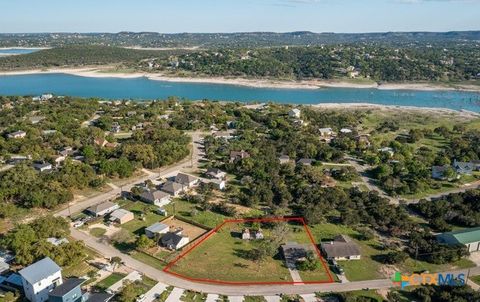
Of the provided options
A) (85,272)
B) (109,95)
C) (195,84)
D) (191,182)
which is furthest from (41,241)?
(195,84)

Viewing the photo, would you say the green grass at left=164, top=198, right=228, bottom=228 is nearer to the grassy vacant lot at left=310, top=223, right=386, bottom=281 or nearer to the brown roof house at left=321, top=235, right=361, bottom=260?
the grassy vacant lot at left=310, top=223, right=386, bottom=281

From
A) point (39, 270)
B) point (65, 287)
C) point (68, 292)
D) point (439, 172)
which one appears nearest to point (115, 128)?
point (39, 270)

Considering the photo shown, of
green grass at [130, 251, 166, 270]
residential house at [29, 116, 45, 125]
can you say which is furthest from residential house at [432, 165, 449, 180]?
residential house at [29, 116, 45, 125]

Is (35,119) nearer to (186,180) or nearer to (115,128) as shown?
(115,128)

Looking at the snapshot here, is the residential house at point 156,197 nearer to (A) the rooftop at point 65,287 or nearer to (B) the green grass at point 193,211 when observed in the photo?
(B) the green grass at point 193,211

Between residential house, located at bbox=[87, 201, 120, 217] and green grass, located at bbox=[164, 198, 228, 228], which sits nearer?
green grass, located at bbox=[164, 198, 228, 228]

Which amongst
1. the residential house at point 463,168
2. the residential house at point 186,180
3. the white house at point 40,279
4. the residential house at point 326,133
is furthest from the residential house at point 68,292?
the residential house at point 326,133

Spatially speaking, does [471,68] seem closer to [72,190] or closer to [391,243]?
[391,243]
